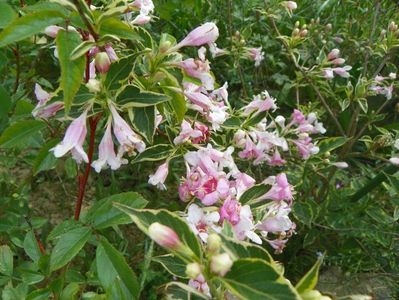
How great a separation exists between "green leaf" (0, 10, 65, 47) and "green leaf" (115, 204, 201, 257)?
0.30m

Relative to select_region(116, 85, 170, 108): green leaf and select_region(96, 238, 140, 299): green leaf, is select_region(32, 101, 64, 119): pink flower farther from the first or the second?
select_region(96, 238, 140, 299): green leaf

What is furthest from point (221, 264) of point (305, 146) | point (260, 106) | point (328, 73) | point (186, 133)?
point (328, 73)

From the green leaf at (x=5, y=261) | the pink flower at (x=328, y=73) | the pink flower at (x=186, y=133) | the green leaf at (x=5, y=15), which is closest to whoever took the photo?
the green leaf at (x=5, y=15)

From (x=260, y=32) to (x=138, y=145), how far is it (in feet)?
6.35

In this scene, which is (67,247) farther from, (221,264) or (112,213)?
(221,264)

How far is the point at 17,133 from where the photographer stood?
3.26ft

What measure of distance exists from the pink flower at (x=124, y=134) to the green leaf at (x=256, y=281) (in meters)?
0.41

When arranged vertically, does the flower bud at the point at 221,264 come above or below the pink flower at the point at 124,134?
above

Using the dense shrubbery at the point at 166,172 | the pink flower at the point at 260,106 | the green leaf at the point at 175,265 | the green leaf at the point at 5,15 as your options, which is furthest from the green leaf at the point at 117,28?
the pink flower at the point at 260,106

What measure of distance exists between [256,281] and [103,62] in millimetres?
445

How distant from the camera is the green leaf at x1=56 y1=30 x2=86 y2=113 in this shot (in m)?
0.72

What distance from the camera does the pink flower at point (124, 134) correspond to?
0.87 m

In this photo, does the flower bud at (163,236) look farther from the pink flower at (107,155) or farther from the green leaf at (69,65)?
the pink flower at (107,155)

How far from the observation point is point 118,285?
0.92 m
